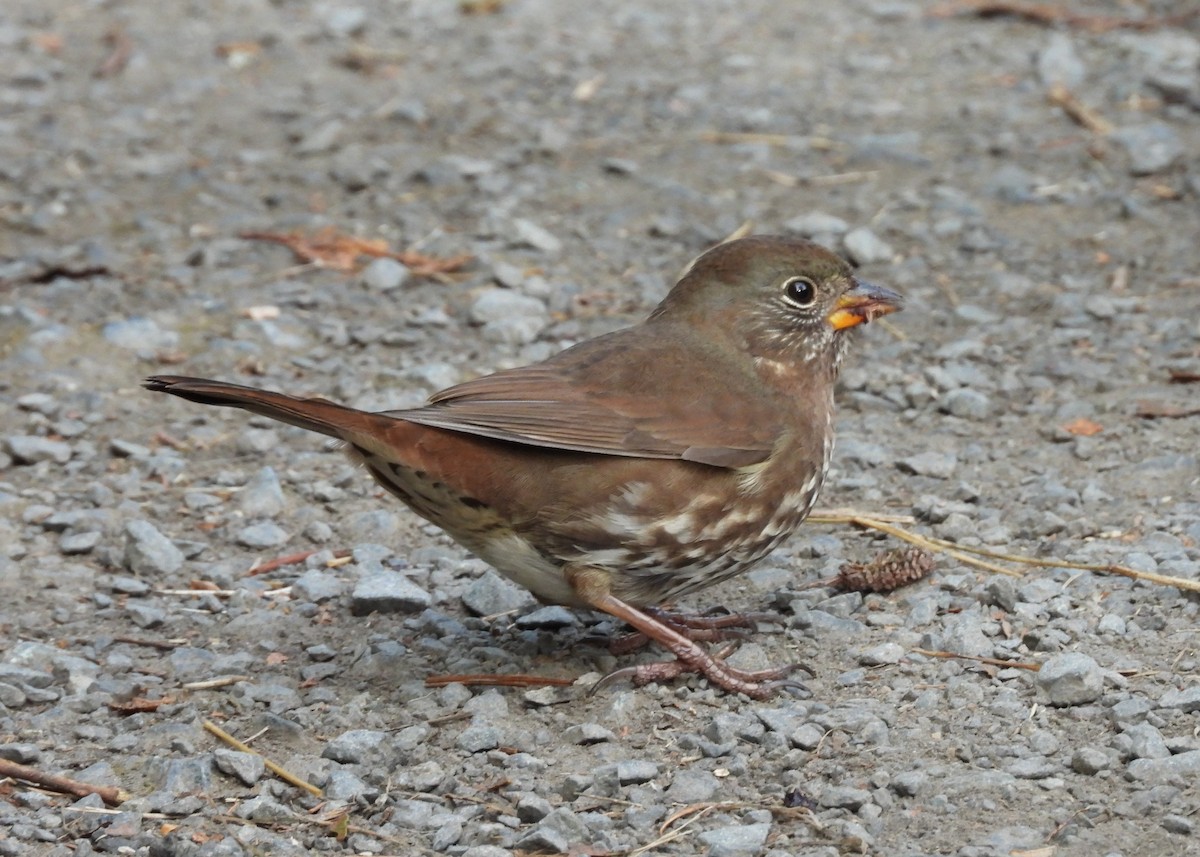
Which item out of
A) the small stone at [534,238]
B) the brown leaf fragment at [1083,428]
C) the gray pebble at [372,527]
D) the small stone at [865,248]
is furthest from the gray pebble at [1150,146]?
the gray pebble at [372,527]

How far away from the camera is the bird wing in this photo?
4383 millimetres

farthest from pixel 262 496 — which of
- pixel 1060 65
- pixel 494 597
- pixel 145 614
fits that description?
pixel 1060 65

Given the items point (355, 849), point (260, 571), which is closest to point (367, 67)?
point (260, 571)

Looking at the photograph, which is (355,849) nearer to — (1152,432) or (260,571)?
(260,571)

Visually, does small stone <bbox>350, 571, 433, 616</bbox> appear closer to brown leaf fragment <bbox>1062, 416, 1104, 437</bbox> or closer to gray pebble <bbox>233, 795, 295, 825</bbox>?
gray pebble <bbox>233, 795, 295, 825</bbox>

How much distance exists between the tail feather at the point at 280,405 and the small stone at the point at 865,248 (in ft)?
11.7

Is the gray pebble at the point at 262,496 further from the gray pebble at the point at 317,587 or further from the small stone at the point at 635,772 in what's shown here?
the small stone at the point at 635,772

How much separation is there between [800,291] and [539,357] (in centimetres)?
193

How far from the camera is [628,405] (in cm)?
456

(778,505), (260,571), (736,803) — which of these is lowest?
(260,571)

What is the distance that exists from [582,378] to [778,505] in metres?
0.67

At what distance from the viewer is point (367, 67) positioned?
9539mm

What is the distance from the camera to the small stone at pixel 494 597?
5000 millimetres

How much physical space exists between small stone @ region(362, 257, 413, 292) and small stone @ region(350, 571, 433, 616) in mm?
2448
